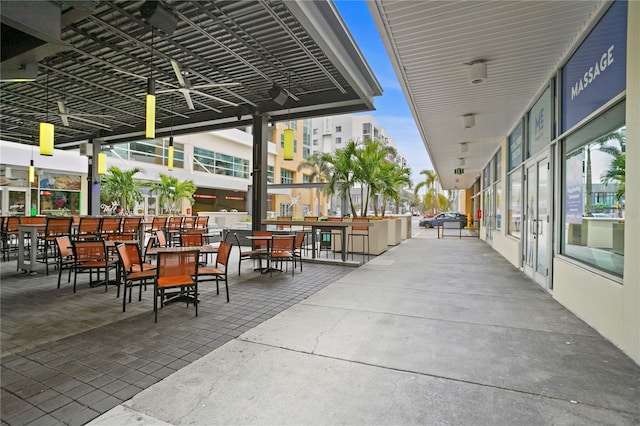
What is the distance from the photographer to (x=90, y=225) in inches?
281

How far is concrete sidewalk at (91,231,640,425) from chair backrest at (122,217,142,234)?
511 cm

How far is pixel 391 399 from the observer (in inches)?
93.1

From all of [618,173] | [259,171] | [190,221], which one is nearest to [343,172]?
[259,171]

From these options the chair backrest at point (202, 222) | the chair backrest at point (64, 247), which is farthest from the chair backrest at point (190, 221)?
the chair backrest at point (64, 247)

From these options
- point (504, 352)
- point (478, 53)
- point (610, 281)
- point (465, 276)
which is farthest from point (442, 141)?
point (504, 352)

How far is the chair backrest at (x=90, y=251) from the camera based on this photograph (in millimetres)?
5301

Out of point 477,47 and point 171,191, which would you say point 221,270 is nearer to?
point 477,47

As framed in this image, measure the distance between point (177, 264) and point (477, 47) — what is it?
16.7 ft

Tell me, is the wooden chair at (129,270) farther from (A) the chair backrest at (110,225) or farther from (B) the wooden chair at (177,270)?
(A) the chair backrest at (110,225)

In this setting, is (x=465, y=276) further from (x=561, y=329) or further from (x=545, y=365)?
(x=545, y=365)

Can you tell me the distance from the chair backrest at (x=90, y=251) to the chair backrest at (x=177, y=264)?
180 cm

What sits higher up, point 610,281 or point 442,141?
point 442,141

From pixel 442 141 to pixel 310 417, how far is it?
10222mm

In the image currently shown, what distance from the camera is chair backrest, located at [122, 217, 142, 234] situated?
7614mm
